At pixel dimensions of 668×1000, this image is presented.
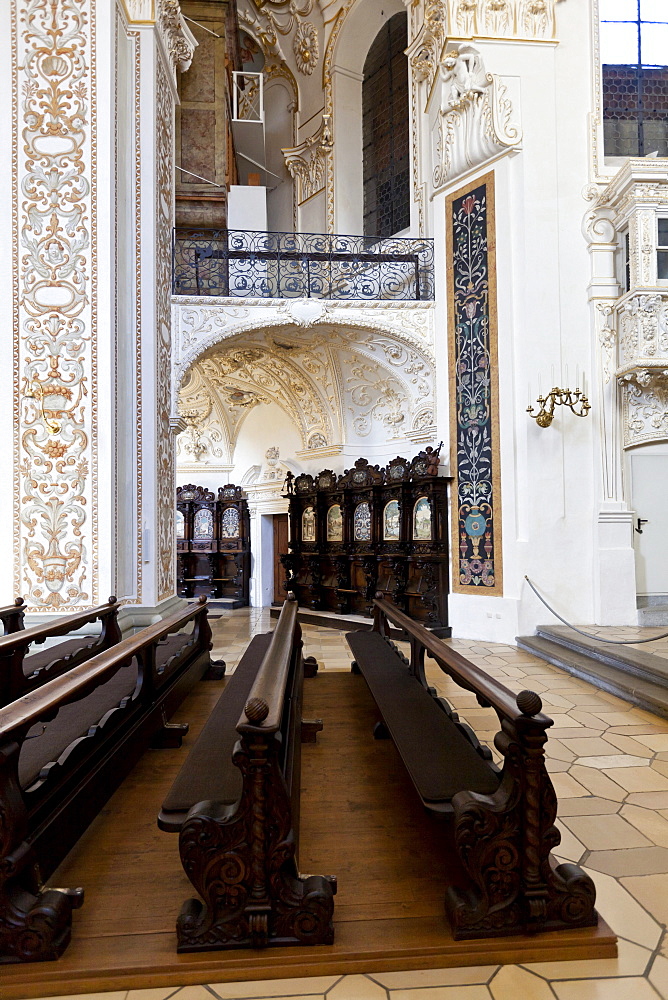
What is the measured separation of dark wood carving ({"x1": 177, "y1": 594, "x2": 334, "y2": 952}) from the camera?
6.37 ft

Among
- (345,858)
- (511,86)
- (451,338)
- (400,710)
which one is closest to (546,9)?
(511,86)

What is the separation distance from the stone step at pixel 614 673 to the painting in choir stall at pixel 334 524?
3.96m

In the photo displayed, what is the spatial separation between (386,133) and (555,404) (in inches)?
269

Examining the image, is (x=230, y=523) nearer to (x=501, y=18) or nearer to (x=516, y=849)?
(x=501, y=18)

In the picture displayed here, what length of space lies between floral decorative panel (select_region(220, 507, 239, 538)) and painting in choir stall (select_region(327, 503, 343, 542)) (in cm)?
302

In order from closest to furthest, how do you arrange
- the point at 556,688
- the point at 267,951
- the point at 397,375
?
the point at 267,951 → the point at 556,688 → the point at 397,375

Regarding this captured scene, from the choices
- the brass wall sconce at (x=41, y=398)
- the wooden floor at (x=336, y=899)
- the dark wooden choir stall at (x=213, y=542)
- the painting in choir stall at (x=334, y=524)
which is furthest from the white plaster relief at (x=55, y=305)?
the dark wooden choir stall at (x=213, y=542)

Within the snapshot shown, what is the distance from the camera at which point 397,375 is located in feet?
32.5

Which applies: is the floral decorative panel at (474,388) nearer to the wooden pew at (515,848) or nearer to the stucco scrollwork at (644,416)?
the stucco scrollwork at (644,416)

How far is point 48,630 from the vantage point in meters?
3.85

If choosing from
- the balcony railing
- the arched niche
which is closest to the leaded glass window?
the arched niche

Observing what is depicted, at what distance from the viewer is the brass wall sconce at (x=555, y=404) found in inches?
306

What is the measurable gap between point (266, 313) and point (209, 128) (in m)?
2.93

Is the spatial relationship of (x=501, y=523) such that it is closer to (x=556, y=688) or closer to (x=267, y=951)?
(x=556, y=688)
